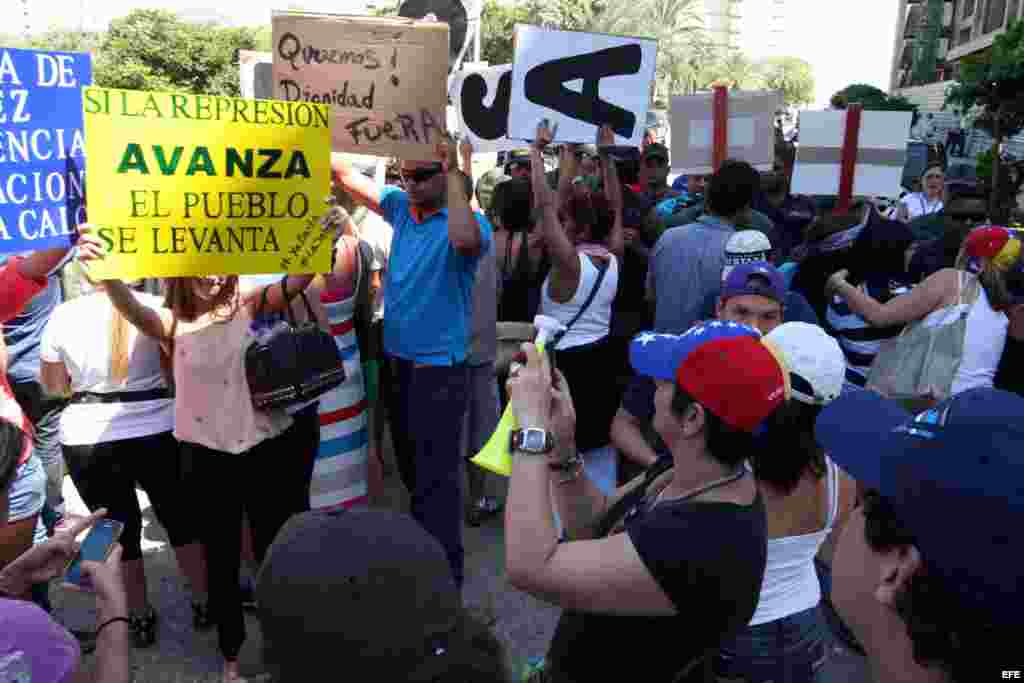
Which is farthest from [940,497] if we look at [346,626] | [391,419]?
[391,419]

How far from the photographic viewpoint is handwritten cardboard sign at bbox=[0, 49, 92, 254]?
2811 millimetres

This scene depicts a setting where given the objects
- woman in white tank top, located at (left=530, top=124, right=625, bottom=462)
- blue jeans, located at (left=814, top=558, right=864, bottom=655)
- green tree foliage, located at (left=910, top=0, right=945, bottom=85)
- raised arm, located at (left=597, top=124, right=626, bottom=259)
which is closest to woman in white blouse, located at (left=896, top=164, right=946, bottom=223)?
raised arm, located at (left=597, top=124, right=626, bottom=259)

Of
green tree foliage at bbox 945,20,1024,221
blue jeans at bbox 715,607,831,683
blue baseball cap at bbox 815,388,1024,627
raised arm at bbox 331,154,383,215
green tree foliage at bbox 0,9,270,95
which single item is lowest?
blue jeans at bbox 715,607,831,683

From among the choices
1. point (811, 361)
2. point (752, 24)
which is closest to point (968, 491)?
point (811, 361)

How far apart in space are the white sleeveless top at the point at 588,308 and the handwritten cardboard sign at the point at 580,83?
791 mm

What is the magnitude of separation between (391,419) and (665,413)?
8.94ft

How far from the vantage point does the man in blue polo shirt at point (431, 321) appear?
3750mm

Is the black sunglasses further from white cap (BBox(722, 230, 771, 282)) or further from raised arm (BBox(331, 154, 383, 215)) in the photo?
white cap (BBox(722, 230, 771, 282))

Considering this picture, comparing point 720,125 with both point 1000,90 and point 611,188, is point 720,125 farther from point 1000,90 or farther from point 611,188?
point 1000,90

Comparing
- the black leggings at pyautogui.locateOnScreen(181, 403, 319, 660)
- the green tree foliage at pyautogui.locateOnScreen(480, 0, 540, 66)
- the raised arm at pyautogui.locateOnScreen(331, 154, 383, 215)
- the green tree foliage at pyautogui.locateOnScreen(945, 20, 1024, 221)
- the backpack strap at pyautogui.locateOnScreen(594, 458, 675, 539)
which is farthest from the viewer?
the green tree foliage at pyautogui.locateOnScreen(480, 0, 540, 66)

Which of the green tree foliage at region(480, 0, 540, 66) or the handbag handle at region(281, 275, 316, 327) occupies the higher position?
the green tree foliage at region(480, 0, 540, 66)

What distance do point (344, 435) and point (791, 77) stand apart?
301ft

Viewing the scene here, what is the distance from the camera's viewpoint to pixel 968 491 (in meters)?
1.02

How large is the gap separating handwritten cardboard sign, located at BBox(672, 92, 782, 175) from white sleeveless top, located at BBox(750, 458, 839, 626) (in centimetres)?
351
